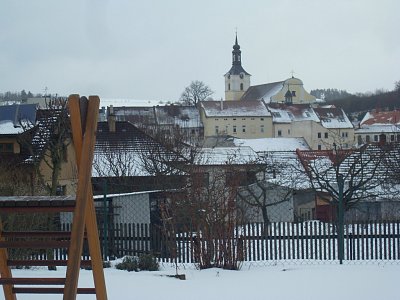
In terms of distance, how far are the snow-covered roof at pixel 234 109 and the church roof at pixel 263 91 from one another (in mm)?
25966

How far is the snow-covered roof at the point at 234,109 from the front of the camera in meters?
81.3

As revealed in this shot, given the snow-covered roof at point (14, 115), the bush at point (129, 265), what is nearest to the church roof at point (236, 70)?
the snow-covered roof at point (14, 115)

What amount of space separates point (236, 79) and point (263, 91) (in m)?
8.52

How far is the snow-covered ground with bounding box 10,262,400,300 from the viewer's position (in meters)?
6.02

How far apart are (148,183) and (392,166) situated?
9491mm

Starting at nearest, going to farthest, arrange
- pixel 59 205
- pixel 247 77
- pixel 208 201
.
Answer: pixel 59 205 → pixel 208 201 → pixel 247 77

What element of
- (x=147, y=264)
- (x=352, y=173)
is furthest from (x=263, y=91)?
(x=147, y=264)

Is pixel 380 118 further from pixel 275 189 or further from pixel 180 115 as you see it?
pixel 275 189

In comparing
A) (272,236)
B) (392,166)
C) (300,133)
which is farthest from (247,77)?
(272,236)

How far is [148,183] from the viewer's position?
20812 millimetres

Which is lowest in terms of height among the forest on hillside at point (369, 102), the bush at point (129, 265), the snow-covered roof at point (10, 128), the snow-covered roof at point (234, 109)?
the bush at point (129, 265)

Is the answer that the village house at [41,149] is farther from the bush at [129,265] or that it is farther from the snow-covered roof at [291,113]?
the snow-covered roof at [291,113]

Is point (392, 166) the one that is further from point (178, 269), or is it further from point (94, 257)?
point (94, 257)

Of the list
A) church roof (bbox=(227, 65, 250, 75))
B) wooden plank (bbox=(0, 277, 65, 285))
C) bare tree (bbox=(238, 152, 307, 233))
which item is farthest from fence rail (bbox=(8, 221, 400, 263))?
church roof (bbox=(227, 65, 250, 75))
